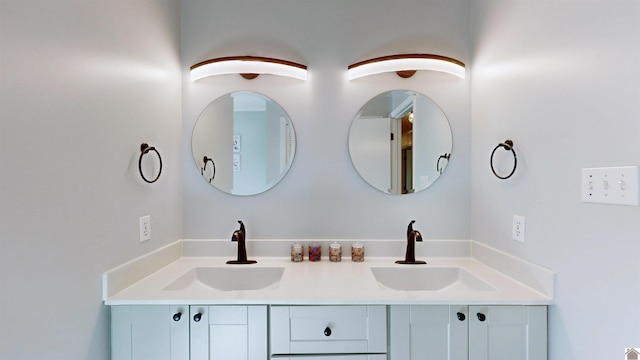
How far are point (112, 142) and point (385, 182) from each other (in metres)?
1.35

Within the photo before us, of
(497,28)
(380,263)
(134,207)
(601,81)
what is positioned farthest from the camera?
(380,263)

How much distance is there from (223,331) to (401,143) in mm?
1322

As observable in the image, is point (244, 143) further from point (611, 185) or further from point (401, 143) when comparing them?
point (611, 185)

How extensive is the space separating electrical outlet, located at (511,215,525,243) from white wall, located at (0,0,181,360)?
1698 mm

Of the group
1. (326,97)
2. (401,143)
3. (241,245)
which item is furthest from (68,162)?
(401,143)

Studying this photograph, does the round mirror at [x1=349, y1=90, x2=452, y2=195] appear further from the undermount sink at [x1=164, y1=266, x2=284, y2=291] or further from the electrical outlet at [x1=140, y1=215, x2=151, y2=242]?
the electrical outlet at [x1=140, y1=215, x2=151, y2=242]

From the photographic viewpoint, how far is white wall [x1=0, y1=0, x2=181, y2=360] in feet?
2.79

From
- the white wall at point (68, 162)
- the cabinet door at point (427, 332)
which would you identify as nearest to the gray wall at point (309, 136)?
the white wall at point (68, 162)

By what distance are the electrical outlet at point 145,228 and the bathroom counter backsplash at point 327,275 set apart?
9 centimetres

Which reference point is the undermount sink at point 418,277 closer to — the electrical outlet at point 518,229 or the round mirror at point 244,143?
the electrical outlet at point 518,229

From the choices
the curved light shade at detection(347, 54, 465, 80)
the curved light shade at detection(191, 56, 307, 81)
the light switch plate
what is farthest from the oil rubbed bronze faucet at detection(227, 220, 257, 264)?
the light switch plate

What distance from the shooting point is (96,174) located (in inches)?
46.1

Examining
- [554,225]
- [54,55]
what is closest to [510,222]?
[554,225]

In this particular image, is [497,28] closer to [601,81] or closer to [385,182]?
[601,81]
